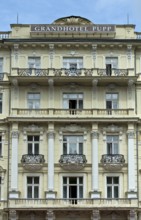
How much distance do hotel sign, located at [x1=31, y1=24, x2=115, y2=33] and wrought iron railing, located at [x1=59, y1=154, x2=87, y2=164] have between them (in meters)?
11.4

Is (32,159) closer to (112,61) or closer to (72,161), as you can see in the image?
(72,161)

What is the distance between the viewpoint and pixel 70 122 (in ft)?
201

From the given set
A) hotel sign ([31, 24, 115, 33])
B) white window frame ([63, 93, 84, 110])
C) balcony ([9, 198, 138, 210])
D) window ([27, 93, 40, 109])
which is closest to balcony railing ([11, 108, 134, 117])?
window ([27, 93, 40, 109])

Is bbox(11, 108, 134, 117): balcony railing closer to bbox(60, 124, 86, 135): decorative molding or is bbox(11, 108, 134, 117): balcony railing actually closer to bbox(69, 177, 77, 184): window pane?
bbox(60, 124, 86, 135): decorative molding

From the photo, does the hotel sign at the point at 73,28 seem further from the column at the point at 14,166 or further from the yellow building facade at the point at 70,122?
the column at the point at 14,166

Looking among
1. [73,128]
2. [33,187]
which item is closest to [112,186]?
[73,128]

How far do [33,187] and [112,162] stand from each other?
7.15m

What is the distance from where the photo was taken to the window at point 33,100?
204 ft

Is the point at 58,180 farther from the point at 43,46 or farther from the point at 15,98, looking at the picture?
the point at 43,46

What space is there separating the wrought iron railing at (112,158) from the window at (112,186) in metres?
1.47

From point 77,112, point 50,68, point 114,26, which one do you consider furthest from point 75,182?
point 114,26

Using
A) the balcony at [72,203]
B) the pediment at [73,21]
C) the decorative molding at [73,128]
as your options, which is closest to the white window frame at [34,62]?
the pediment at [73,21]

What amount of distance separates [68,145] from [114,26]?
11663 millimetres

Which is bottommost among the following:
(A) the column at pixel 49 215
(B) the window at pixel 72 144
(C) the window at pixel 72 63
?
(A) the column at pixel 49 215
